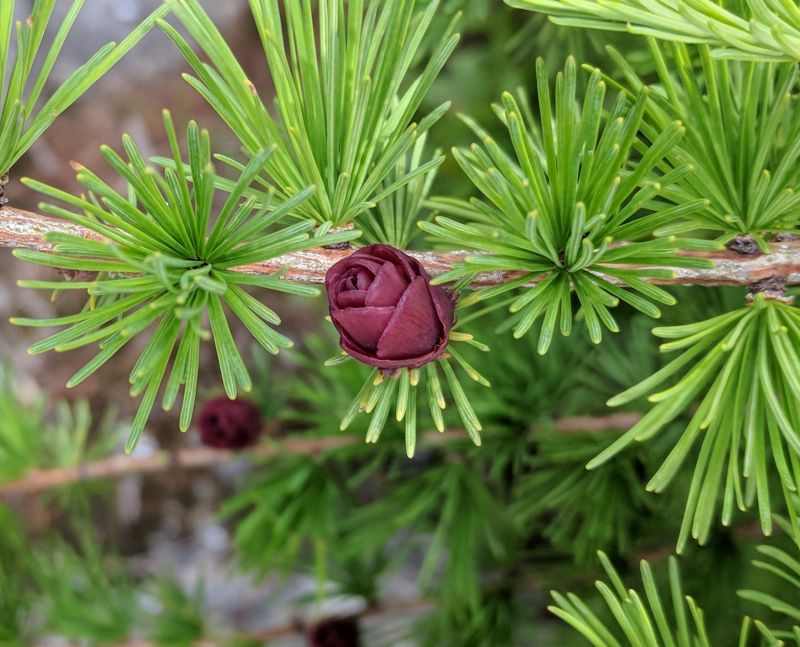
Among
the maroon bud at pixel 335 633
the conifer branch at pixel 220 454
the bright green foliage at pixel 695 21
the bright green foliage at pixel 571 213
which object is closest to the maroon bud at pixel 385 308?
the bright green foliage at pixel 571 213

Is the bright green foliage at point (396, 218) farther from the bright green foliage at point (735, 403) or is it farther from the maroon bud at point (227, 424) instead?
the maroon bud at point (227, 424)

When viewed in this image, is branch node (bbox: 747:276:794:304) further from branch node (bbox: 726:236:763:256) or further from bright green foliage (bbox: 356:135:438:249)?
bright green foliage (bbox: 356:135:438:249)

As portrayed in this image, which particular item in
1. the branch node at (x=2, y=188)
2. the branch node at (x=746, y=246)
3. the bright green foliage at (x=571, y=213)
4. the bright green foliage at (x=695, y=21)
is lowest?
the branch node at (x=2, y=188)

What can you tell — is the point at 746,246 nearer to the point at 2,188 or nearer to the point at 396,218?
the point at 396,218

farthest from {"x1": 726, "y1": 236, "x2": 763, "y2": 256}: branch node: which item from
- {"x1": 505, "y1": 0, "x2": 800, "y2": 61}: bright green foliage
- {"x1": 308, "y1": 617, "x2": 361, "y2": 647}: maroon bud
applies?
{"x1": 308, "y1": 617, "x2": 361, "y2": 647}: maroon bud

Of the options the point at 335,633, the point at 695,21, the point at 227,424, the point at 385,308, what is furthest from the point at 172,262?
the point at 335,633

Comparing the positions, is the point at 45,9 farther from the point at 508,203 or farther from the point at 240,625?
the point at 240,625
